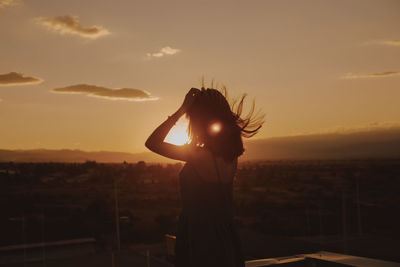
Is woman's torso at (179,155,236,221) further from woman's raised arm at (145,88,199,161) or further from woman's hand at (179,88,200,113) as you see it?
woman's hand at (179,88,200,113)

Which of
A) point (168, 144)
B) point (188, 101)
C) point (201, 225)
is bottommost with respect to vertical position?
point (201, 225)

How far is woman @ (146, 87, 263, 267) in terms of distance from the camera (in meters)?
1.13

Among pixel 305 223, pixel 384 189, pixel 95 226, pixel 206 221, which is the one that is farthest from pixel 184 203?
pixel 384 189

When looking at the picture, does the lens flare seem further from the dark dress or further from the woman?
the dark dress

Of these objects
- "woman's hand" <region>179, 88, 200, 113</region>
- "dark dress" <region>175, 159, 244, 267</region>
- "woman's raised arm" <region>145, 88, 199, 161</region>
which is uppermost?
"woman's hand" <region>179, 88, 200, 113</region>

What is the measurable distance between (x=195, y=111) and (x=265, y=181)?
179 ft

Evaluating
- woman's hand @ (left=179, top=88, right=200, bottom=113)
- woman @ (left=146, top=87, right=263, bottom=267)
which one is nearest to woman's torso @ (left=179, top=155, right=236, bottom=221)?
woman @ (left=146, top=87, right=263, bottom=267)

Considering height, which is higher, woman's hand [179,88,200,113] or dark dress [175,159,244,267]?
woman's hand [179,88,200,113]

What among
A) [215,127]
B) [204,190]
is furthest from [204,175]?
[215,127]

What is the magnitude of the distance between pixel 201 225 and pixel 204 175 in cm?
15

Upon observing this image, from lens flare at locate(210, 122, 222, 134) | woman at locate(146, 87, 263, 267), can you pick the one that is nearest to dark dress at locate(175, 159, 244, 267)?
woman at locate(146, 87, 263, 267)

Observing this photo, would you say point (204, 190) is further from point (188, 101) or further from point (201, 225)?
point (188, 101)

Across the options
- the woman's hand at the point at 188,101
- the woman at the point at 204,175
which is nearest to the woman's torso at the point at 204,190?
the woman at the point at 204,175

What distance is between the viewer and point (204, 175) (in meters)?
1.13
